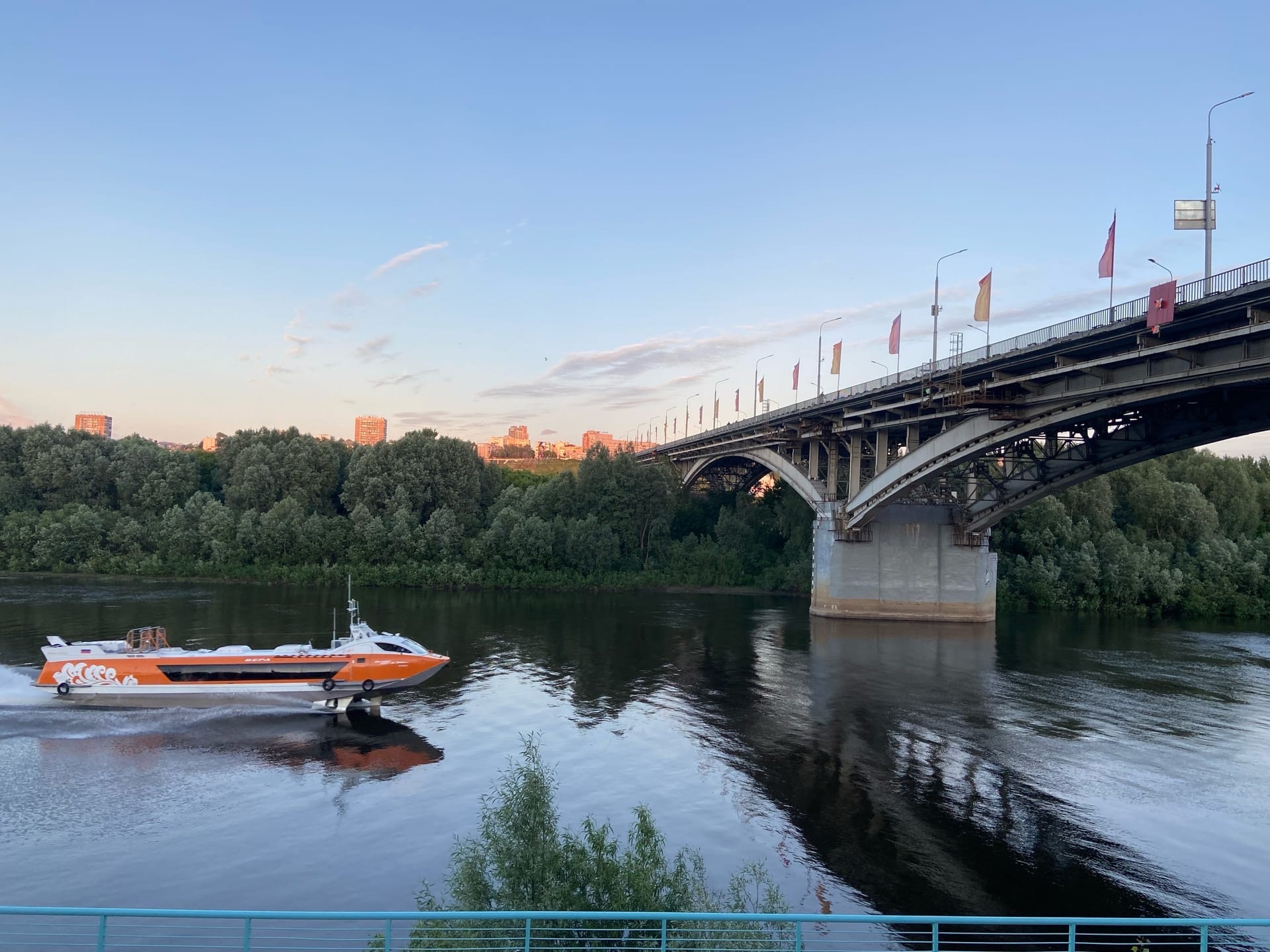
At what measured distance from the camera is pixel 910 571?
55.4 meters

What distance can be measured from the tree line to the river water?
26892mm

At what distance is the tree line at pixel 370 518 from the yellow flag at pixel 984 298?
32439 millimetres

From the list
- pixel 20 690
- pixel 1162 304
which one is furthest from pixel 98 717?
pixel 1162 304

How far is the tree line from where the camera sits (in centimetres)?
7044

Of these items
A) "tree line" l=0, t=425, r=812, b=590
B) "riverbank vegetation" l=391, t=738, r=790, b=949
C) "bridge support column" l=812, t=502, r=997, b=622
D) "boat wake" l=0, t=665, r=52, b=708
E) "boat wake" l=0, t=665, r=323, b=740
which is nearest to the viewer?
"riverbank vegetation" l=391, t=738, r=790, b=949

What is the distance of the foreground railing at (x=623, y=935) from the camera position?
981cm

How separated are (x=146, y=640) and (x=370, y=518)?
44402mm

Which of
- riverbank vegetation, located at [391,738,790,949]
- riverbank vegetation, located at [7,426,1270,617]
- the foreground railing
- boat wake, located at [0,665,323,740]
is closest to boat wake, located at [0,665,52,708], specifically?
boat wake, located at [0,665,323,740]

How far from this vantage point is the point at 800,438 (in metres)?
59.5

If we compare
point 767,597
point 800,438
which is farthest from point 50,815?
point 767,597

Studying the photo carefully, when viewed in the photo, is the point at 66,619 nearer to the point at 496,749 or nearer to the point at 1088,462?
the point at 496,749

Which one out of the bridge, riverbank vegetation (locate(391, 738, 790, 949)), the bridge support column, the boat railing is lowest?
riverbank vegetation (locate(391, 738, 790, 949))

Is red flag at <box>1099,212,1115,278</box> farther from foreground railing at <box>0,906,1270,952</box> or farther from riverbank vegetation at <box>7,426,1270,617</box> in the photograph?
riverbank vegetation at <box>7,426,1270,617</box>

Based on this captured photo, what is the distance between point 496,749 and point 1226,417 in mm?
30271
